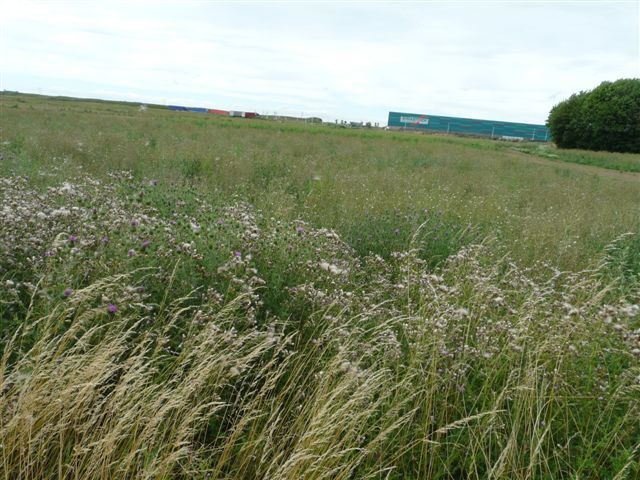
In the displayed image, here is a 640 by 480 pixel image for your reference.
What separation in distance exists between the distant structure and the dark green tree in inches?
1273

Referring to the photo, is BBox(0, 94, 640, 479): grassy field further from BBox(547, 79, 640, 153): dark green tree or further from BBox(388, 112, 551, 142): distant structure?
BBox(388, 112, 551, 142): distant structure

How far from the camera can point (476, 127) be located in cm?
8625

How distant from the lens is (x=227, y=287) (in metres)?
3.53

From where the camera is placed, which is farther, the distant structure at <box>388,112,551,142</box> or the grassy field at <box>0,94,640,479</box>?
the distant structure at <box>388,112,551,142</box>

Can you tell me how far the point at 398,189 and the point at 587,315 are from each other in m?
5.94

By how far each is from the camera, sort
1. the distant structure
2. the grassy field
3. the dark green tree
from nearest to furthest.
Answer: the grassy field < the dark green tree < the distant structure

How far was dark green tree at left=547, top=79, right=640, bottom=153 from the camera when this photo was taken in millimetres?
46406

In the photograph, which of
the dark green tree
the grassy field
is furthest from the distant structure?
the grassy field

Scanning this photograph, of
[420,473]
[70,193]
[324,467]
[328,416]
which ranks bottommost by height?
[420,473]

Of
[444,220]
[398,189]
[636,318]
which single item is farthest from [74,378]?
[398,189]

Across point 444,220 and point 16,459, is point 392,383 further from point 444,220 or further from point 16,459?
point 444,220

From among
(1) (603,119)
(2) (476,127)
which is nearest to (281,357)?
(1) (603,119)

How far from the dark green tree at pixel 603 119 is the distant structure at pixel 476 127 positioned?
32334mm

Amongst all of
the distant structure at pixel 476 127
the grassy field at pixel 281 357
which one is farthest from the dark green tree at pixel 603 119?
the grassy field at pixel 281 357
